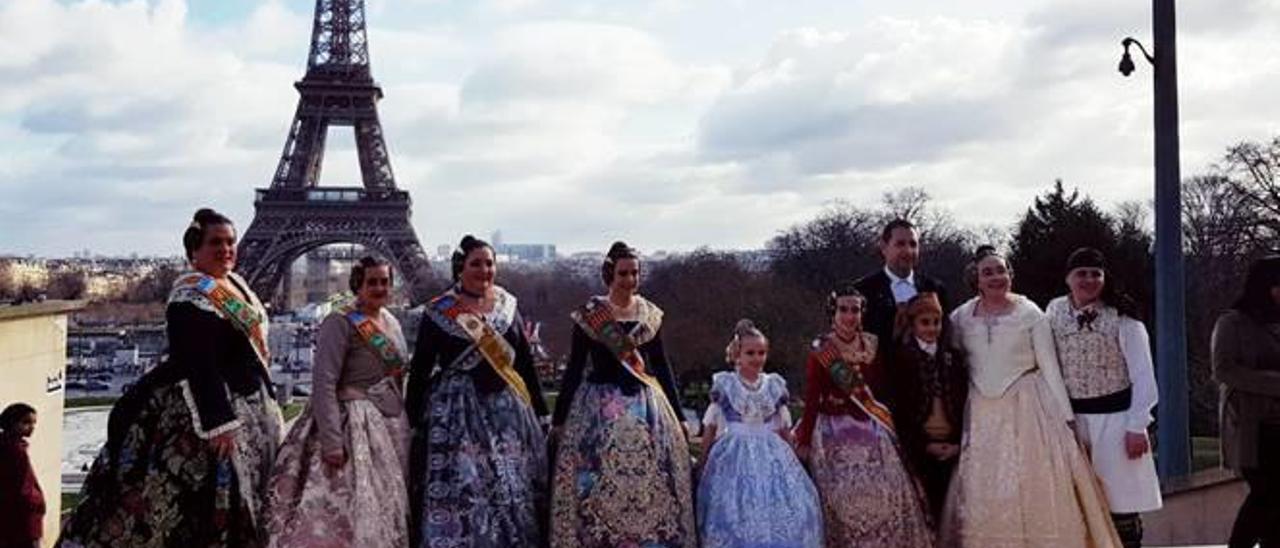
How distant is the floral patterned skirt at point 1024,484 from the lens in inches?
190

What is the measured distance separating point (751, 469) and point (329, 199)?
127 feet

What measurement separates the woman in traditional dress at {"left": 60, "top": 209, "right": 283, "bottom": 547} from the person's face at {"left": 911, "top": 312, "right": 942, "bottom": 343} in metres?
2.84

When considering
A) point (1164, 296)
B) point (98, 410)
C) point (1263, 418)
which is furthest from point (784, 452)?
point (98, 410)

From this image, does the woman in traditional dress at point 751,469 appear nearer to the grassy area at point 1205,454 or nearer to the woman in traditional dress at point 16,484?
the woman in traditional dress at point 16,484

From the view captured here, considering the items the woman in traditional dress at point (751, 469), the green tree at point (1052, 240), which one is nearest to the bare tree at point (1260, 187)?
the green tree at point (1052, 240)

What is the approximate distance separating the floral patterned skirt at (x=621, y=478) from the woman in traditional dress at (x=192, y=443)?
1.23 meters

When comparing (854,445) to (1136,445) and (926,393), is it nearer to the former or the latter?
(926,393)

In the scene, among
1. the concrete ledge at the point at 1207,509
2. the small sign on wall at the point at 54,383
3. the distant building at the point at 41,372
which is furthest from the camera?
the small sign on wall at the point at 54,383

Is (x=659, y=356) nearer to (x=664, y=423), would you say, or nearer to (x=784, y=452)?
(x=664, y=423)

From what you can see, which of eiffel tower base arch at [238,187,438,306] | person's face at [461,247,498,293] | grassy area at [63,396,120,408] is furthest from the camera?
eiffel tower base arch at [238,187,438,306]

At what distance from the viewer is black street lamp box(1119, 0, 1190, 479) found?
6508 millimetres

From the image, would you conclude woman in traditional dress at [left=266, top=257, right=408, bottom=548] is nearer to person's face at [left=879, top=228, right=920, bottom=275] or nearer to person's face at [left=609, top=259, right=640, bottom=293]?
person's face at [left=609, top=259, right=640, bottom=293]

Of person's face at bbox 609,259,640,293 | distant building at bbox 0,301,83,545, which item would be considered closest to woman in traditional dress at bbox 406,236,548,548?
person's face at bbox 609,259,640,293

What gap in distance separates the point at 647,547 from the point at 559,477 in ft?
1.57
